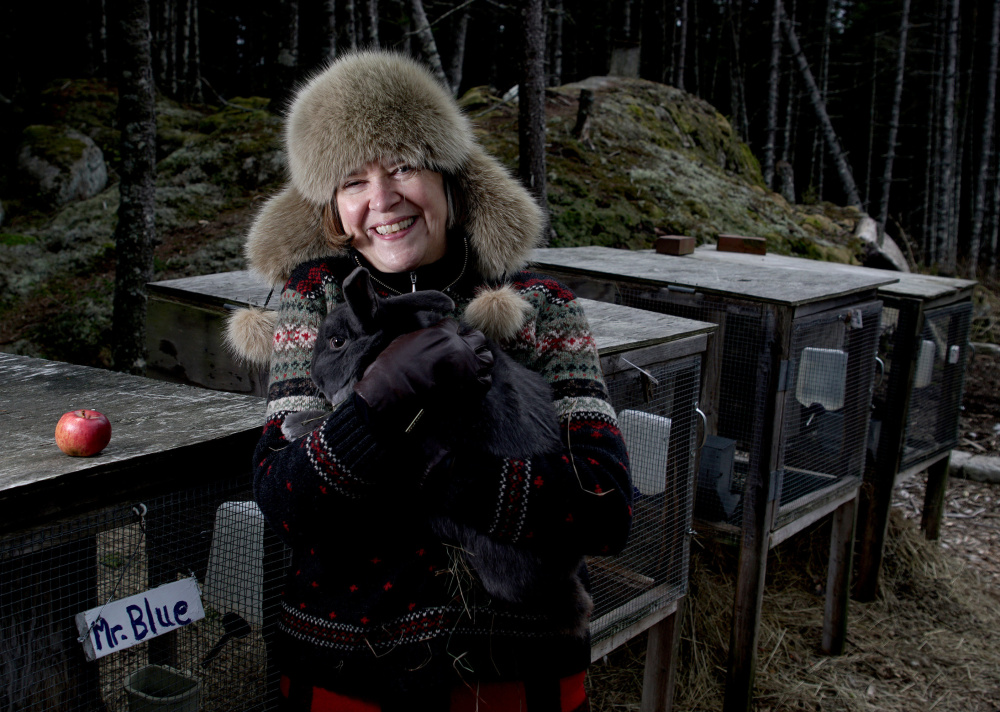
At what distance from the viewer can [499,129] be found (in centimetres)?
1088

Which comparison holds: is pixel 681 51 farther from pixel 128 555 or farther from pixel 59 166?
pixel 128 555

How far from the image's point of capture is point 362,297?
1424 millimetres

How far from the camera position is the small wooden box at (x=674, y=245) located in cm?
456

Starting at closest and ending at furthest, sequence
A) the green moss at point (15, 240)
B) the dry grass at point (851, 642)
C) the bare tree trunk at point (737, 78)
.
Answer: the dry grass at point (851, 642)
the green moss at point (15, 240)
the bare tree trunk at point (737, 78)

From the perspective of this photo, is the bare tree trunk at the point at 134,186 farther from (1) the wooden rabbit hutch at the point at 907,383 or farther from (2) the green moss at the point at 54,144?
(2) the green moss at the point at 54,144

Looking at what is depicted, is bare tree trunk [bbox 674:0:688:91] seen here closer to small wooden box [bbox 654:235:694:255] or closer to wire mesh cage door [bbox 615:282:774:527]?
small wooden box [bbox 654:235:694:255]

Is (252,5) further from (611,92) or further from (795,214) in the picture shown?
(795,214)

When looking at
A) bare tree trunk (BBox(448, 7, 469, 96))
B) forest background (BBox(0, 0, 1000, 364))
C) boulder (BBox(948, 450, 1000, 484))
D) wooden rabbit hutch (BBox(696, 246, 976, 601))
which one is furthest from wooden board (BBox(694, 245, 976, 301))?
bare tree trunk (BBox(448, 7, 469, 96))

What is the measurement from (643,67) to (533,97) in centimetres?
1658

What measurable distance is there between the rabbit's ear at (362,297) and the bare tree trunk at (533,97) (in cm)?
497

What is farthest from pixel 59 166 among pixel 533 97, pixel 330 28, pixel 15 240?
pixel 533 97

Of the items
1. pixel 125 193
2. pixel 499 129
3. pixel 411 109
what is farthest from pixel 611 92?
pixel 411 109

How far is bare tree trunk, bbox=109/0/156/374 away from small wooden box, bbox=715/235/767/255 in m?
4.33

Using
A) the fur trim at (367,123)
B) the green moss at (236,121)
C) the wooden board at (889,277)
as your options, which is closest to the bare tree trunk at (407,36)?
the green moss at (236,121)
